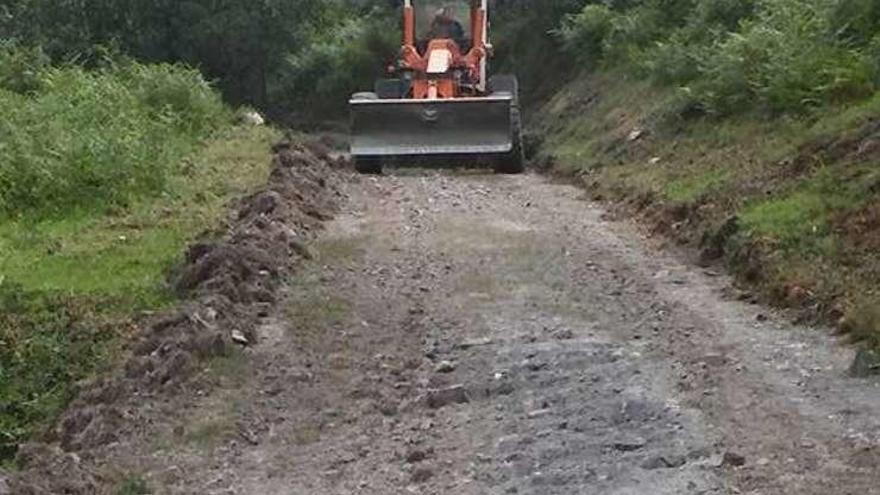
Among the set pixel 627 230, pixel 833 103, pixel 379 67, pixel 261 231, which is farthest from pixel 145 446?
pixel 379 67

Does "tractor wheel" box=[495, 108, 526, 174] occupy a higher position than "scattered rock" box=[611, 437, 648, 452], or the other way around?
"tractor wheel" box=[495, 108, 526, 174]

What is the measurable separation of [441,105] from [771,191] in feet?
23.6

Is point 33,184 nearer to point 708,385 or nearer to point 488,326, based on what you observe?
point 488,326

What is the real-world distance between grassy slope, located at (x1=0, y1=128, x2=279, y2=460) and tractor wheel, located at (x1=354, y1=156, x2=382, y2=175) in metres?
3.62

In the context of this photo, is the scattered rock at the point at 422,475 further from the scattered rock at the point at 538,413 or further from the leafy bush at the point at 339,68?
the leafy bush at the point at 339,68

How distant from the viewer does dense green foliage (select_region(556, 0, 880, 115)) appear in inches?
653

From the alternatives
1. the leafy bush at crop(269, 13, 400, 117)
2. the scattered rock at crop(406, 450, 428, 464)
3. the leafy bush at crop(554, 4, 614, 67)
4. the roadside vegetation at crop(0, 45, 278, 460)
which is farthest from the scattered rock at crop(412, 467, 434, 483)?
the leafy bush at crop(269, 13, 400, 117)

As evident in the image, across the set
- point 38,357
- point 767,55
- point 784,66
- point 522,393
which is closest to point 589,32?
point 767,55

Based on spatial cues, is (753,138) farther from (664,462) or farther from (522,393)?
(664,462)

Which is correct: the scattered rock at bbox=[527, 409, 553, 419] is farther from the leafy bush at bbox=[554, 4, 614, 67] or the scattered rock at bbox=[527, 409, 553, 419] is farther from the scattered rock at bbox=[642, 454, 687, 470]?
the leafy bush at bbox=[554, 4, 614, 67]

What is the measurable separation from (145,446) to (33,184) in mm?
7904

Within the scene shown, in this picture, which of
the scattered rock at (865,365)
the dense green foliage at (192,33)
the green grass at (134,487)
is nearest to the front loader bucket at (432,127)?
the dense green foliage at (192,33)

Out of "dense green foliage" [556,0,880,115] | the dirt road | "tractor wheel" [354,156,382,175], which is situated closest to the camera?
the dirt road

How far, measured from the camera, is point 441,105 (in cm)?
2022
